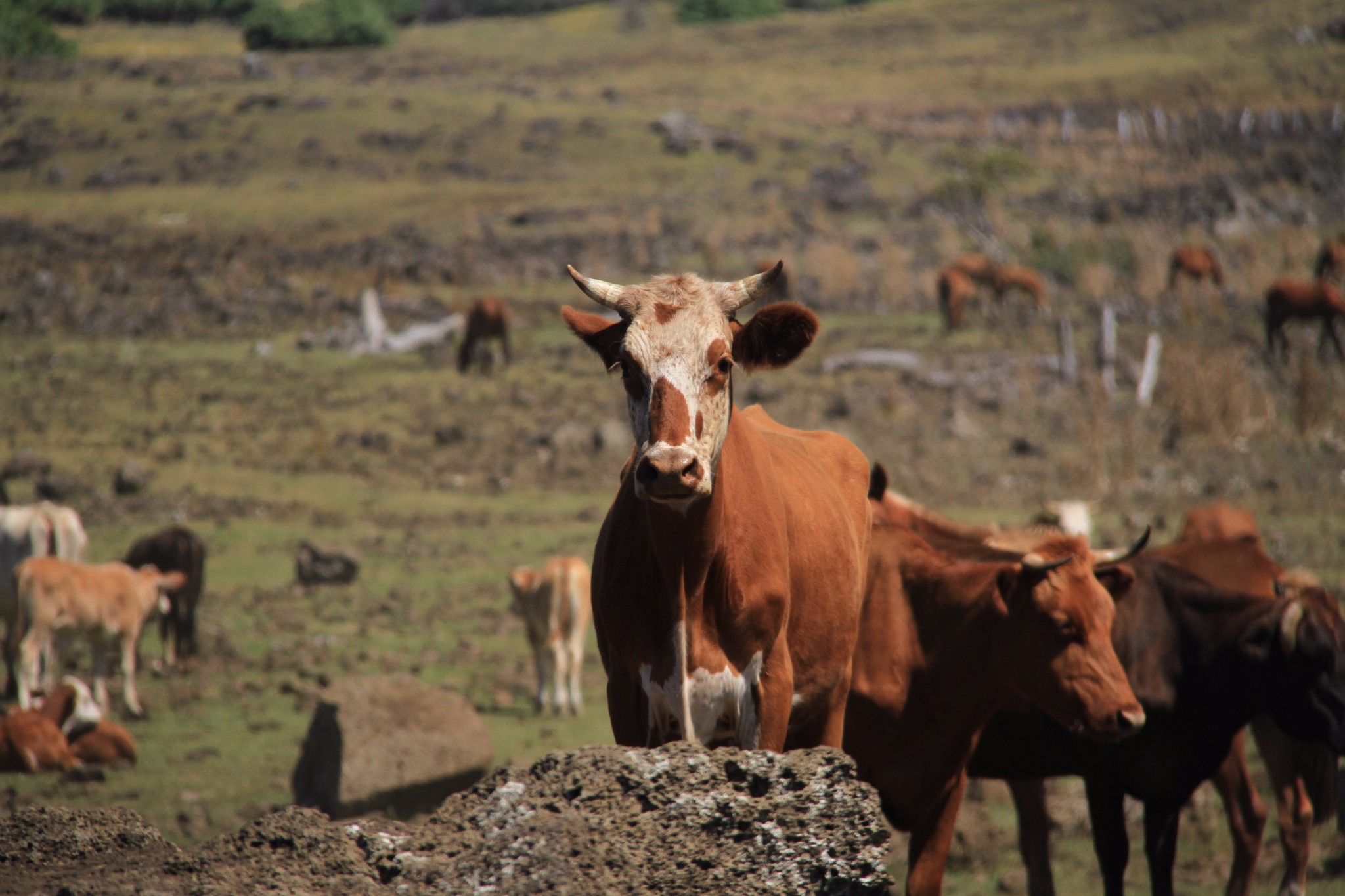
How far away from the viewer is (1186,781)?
7387 mm

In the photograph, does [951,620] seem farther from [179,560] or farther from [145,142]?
[145,142]

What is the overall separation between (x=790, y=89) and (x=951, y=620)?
2329 inches

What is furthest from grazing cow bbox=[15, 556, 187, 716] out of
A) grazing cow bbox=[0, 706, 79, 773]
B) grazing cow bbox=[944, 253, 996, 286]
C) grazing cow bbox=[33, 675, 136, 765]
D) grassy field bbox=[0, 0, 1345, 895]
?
grazing cow bbox=[944, 253, 996, 286]

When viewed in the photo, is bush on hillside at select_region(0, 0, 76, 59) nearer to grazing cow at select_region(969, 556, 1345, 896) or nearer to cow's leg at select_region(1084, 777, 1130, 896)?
grazing cow at select_region(969, 556, 1345, 896)

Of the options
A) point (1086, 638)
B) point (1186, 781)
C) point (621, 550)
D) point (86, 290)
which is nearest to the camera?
point (621, 550)

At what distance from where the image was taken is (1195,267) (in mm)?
30578

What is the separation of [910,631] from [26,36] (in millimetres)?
51209

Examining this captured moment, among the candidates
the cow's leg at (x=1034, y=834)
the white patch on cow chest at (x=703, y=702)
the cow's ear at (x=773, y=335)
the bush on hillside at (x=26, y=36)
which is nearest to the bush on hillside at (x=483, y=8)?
the bush on hillside at (x=26, y=36)

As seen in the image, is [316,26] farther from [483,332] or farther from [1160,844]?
[1160,844]

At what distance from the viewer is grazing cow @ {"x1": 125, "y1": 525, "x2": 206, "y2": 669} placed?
13500mm

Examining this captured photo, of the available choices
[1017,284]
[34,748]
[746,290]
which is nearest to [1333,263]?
[1017,284]

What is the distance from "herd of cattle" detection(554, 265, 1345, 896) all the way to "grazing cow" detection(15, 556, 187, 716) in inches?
326

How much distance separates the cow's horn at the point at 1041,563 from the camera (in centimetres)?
607

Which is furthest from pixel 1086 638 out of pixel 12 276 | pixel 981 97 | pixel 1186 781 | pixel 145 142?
pixel 981 97
